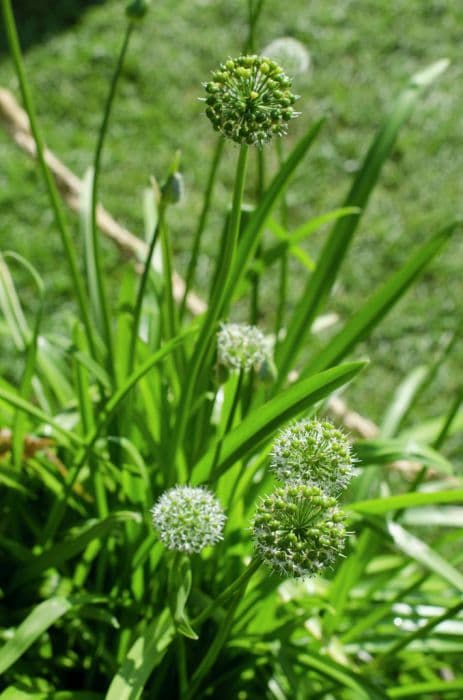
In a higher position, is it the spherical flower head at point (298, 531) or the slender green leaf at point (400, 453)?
the slender green leaf at point (400, 453)

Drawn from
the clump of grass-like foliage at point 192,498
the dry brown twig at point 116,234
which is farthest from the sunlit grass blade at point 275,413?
the dry brown twig at point 116,234

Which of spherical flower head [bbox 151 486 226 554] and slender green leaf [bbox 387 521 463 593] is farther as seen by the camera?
slender green leaf [bbox 387 521 463 593]

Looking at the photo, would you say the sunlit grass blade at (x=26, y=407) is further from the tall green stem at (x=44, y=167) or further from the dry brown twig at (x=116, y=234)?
the dry brown twig at (x=116, y=234)

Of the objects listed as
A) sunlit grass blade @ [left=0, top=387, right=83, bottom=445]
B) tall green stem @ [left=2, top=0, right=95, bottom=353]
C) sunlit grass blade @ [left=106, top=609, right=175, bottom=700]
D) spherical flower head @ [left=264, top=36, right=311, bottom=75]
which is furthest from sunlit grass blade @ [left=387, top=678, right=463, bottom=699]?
spherical flower head @ [left=264, top=36, right=311, bottom=75]

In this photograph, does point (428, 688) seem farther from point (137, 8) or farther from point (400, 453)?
point (137, 8)

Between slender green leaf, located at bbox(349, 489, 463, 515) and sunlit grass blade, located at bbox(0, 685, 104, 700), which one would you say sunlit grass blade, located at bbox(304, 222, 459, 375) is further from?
sunlit grass blade, located at bbox(0, 685, 104, 700)

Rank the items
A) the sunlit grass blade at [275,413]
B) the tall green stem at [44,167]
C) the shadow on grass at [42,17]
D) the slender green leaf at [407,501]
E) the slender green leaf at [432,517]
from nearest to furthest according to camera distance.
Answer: the sunlit grass blade at [275,413] → the tall green stem at [44,167] → the slender green leaf at [407,501] → the slender green leaf at [432,517] → the shadow on grass at [42,17]

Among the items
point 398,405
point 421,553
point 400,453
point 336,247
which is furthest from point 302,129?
point 421,553
